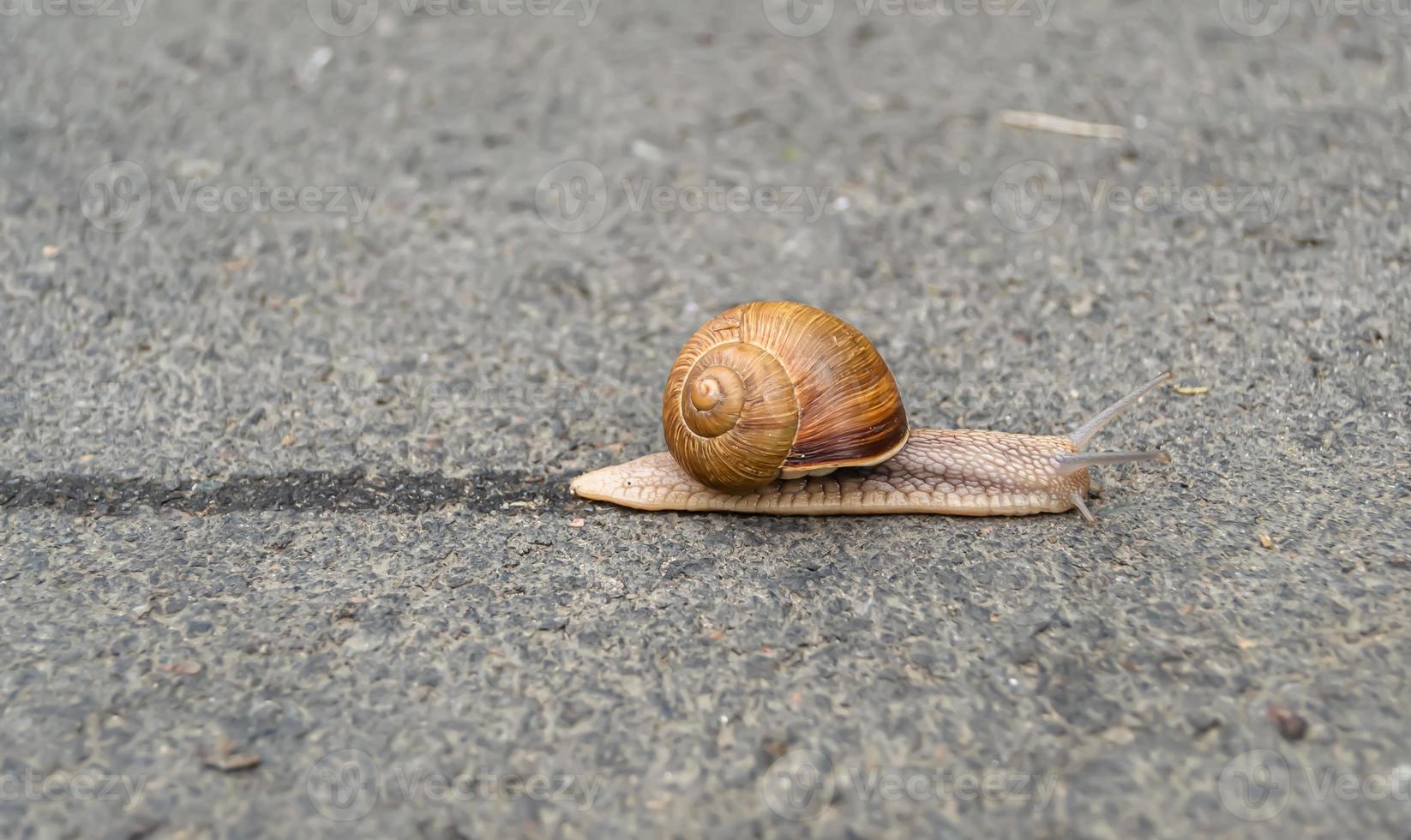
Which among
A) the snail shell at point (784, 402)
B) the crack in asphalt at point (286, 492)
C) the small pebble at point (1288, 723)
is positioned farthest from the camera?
the crack in asphalt at point (286, 492)

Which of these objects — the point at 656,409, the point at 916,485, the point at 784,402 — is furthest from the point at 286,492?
the point at 916,485

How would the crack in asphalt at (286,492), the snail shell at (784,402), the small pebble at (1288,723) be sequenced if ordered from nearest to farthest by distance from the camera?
the small pebble at (1288,723)
the snail shell at (784,402)
the crack in asphalt at (286,492)

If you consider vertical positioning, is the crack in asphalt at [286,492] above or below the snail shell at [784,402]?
below

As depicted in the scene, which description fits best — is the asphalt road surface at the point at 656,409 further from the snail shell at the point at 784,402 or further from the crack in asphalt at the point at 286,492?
the snail shell at the point at 784,402

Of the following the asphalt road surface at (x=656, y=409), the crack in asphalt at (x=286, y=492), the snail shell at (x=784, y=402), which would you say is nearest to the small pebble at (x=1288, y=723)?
the asphalt road surface at (x=656, y=409)

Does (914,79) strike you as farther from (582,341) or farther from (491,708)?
(491,708)

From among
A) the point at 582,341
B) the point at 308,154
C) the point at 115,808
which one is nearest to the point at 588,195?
the point at 582,341

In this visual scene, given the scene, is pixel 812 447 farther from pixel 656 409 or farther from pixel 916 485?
pixel 656 409
